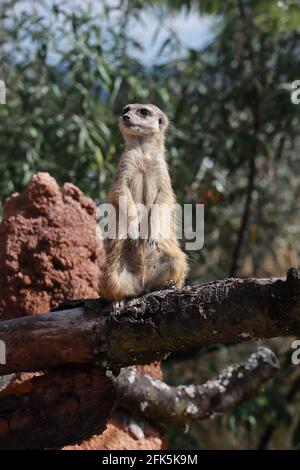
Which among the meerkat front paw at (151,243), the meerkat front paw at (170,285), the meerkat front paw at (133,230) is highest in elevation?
the meerkat front paw at (133,230)

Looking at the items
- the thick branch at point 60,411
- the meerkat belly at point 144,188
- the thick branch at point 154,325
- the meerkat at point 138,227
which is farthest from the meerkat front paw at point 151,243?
the thick branch at point 60,411

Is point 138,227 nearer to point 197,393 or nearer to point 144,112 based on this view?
point 144,112

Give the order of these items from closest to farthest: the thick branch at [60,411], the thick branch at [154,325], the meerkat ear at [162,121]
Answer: the thick branch at [154,325]
the thick branch at [60,411]
the meerkat ear at [162,121]

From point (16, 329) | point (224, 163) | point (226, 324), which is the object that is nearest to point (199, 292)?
point (226, 324)

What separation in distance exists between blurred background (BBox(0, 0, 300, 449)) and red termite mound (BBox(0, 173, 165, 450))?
5.41ft

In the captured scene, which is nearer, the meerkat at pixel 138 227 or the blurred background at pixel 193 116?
the meerkat at pixel 138 227

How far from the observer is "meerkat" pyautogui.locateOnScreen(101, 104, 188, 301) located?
4148 mm

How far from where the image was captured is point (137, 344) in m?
3.55

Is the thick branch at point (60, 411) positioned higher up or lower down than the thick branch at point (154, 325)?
lower down

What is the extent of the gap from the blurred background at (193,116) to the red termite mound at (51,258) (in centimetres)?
165

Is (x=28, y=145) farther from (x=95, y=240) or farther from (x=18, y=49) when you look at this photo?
(x=95, y=240)

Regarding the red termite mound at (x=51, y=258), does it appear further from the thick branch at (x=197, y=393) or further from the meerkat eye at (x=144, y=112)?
the meerkat eye at (x=144, y=112)

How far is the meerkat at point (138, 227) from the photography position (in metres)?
4.15

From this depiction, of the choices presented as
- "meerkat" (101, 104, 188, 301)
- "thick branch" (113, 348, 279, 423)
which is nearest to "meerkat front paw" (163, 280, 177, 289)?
"meerkat" (101, 104, 188, 301)
